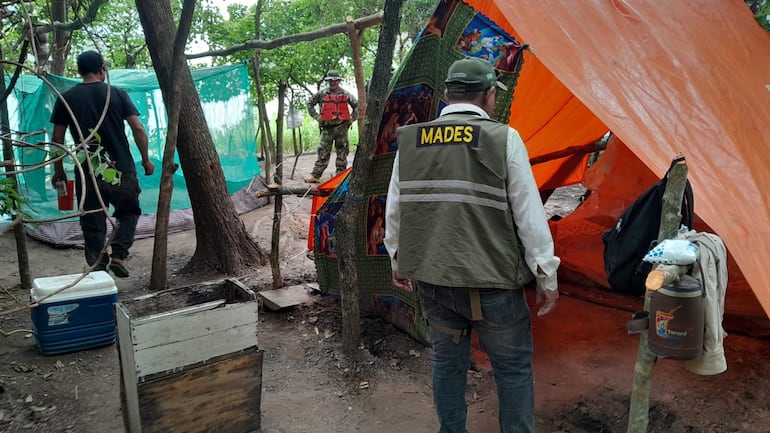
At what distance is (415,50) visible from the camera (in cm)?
331

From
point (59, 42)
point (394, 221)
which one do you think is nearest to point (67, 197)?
point (394, 221)

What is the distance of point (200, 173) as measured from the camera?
475 cm

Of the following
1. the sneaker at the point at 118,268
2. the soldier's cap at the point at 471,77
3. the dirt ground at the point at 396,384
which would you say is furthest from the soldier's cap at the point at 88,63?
the soldier's cap at the point at 471,77

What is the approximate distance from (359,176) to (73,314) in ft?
6.32

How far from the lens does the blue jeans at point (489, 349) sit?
209cm

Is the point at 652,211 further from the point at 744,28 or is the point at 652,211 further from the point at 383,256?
the point at 744,28

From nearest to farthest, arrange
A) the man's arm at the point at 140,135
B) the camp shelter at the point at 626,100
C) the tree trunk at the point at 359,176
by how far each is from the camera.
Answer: the camp shelter at the point at 626,100 < the tree trunk at the point at 359,176 < the man's arm at the point at 140,135

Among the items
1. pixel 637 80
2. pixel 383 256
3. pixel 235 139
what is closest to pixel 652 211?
pixel 637 80

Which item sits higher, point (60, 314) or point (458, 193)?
point (458, 193)

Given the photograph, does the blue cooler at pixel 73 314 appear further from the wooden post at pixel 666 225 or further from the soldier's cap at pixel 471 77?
the wooden post at pixel 666 225

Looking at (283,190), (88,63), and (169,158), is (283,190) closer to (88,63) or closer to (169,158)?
(169,158)

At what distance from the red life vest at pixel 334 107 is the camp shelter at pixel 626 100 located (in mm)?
3924

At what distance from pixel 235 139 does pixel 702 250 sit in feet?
21.6

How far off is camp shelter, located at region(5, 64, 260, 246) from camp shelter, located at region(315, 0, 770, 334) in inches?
141
